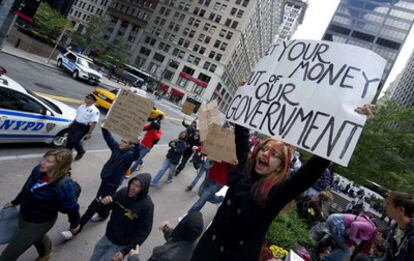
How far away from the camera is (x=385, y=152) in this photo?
45.6 ft

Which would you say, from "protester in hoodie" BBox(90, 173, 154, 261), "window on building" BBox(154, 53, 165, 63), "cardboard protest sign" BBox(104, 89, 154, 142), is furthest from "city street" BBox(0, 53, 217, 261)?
"window on building" BBox(154, 53, 165, 63)

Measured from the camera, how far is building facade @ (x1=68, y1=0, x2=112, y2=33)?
83.2 meters

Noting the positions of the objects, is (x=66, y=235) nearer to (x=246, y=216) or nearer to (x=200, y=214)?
(x=200, y=214)

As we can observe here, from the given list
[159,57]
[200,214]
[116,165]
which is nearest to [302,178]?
[200,214]

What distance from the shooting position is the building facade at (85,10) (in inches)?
3275

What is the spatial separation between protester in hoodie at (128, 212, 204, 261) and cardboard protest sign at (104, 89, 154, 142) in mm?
2821

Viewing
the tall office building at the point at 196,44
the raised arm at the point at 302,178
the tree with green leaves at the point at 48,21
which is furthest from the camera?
the tall office building at the point at 196,44

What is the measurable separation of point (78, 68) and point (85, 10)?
68.3 metres

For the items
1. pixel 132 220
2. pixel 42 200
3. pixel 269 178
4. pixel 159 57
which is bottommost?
pixel 42 200

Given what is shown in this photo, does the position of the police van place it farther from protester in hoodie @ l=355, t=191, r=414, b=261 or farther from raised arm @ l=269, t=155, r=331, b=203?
protester in hoodie @ l=355, t=191, r=414, b=261

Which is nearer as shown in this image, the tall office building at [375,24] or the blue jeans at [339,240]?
the blue jeans at [339,240]

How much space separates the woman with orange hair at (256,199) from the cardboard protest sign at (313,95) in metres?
0.14

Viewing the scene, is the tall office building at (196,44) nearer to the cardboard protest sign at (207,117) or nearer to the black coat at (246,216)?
the cardboard protest sign at (207,117)

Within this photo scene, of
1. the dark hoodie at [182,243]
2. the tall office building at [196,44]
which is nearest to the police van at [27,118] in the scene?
the dark hoodie at [182,243]
